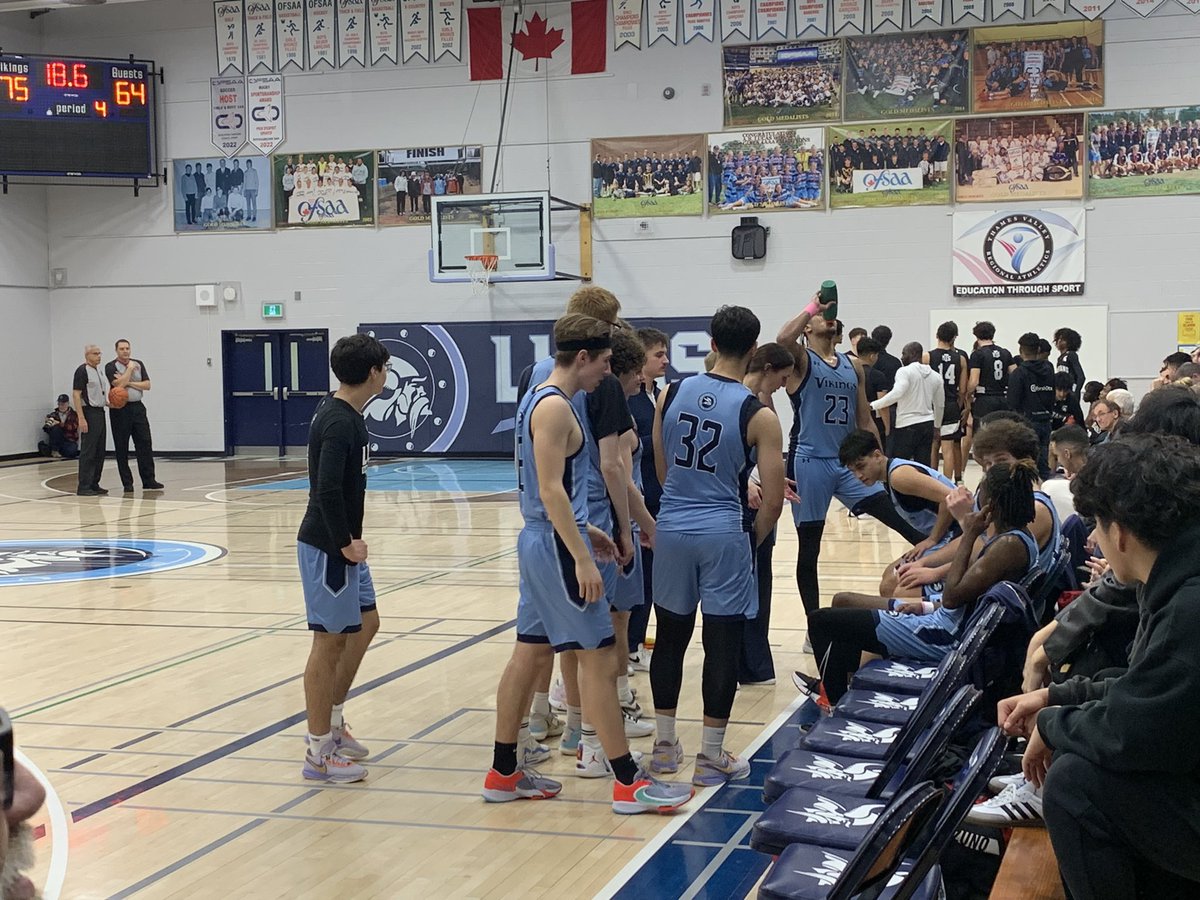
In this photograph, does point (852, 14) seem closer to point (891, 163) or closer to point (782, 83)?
point (782, 83)

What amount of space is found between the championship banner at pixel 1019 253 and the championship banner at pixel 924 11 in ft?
8.78

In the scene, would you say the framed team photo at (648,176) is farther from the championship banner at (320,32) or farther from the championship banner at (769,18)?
the championship banner at (320,32)

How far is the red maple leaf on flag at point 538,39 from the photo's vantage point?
1922 centimetres

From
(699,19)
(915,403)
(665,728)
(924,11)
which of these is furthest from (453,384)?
(665,728)

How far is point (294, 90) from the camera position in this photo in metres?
20.4

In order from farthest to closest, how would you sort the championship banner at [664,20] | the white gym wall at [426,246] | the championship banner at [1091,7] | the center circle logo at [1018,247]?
1. the championship banner at [664,20]
2. the center circle logo at [1018,247]
3. the white gym wall at [426,246]
4. the championship banner at [1091,7]

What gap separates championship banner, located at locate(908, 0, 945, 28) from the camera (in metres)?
17.7

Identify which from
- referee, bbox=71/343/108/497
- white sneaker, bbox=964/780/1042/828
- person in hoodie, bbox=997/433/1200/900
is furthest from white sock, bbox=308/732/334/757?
referee, bbox=71/343/108/497

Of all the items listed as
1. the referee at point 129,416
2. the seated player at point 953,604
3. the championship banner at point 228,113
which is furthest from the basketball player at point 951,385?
the championship banner at point 228,113

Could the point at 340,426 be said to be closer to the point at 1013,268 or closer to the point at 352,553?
the point at 352,553

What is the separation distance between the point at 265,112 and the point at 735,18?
747 centimetres

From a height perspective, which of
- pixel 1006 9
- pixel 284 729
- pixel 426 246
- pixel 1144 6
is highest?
pixel 1006 9

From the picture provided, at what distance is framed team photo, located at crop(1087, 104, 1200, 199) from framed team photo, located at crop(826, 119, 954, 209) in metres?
1.89

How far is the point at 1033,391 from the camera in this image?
43.0 feet
